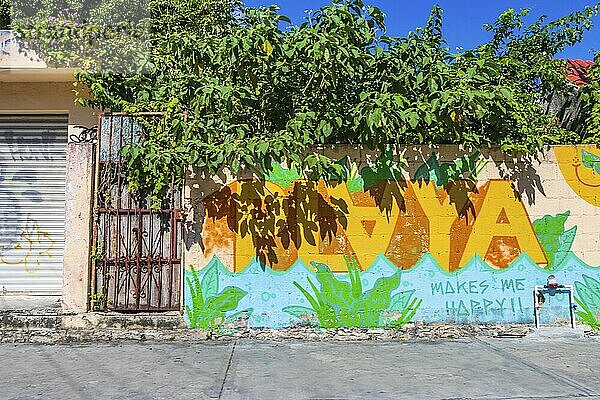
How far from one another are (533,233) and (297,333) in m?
2.98

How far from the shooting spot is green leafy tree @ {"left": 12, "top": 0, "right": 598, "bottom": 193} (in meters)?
6.25

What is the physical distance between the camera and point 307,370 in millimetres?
5469

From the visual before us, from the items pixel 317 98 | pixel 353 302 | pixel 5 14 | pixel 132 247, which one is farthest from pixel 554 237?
pixel 5 14

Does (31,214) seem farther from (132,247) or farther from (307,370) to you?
(307,370)

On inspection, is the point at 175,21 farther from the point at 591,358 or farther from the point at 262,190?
the point at 591,358

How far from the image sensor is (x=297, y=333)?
22.1 feet

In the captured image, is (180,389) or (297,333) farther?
(297,333)

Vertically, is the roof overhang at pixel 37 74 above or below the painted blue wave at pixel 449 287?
above

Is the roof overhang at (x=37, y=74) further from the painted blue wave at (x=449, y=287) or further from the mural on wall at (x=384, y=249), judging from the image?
the painted blue wave at (x=449, y=287)

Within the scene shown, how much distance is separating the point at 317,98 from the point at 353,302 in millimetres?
2381

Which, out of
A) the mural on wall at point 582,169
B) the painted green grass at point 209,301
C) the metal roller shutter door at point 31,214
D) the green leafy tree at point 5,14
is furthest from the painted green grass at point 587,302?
the green leafy tree at point 5,14

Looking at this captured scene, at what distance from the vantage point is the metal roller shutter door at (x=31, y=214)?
8.52 m

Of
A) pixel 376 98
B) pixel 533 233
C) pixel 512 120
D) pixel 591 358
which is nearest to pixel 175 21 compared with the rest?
pixel 376 98

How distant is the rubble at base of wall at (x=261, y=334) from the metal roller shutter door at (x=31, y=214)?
6.41 feet
